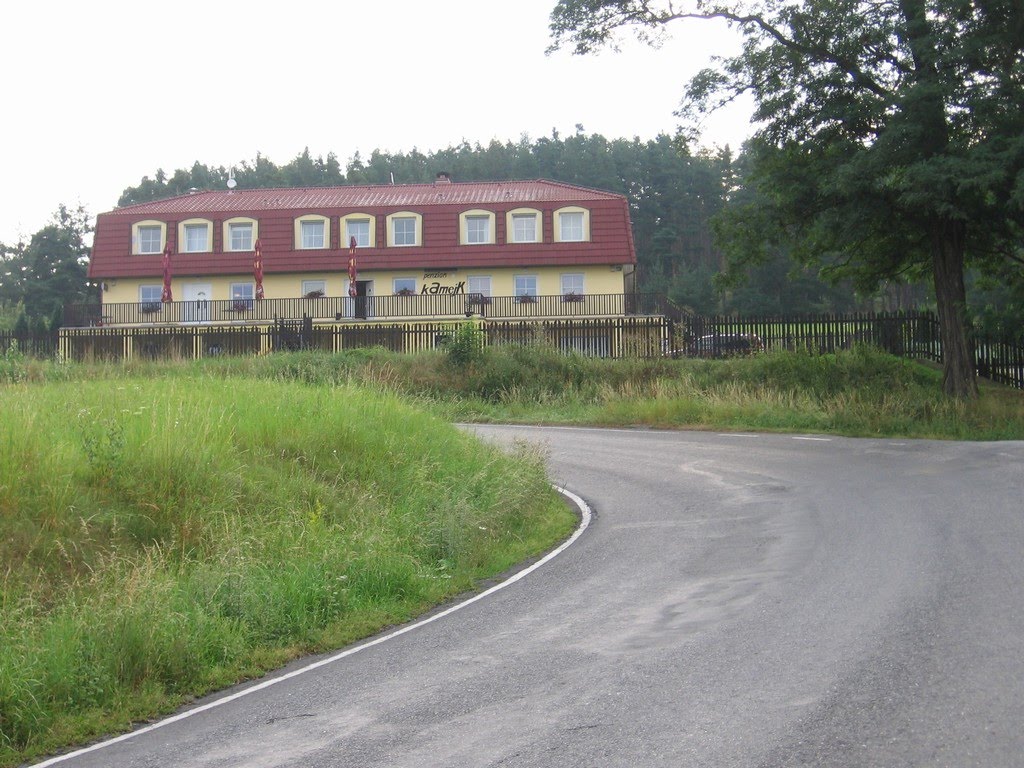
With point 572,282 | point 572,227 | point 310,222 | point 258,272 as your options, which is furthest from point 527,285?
point 258,272

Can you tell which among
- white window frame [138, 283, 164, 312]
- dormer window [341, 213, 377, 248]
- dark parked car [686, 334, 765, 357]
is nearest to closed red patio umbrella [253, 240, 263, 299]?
dormer window [341, 213, 377, 248]

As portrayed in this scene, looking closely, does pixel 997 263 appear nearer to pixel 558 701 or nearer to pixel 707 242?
pixel 558 701

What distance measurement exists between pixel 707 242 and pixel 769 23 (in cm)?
6974

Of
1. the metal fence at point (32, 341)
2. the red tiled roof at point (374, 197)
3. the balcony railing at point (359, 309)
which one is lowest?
the metal fence at point (32, 341)

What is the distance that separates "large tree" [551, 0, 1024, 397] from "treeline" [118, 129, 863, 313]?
3025 centimetres

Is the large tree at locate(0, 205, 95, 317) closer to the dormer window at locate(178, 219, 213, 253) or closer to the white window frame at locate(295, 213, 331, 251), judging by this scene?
the dormer window at locate(178, 219, 213, 253)

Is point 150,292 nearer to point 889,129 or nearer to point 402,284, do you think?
point 402,284

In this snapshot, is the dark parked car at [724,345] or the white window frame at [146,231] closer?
the dark parked car at [724,345]

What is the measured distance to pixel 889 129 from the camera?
22.5 metres

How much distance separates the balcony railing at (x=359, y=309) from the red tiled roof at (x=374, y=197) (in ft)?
20.8

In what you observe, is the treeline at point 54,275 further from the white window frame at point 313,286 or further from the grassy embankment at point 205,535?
the grassy embankment at point 205,535

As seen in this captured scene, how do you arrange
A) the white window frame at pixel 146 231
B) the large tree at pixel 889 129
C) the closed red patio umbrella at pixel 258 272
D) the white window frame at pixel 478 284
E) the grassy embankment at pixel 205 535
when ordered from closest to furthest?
1. the grassy embankment at pixel 205 535
2. the large tree at pixel 889 129
3. the closed red patio umbrella at pixel 258 272
4. the white window frame at pixel 478 284
5. the white window frame at pixel 146 231

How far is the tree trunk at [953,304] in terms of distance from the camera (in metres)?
25.1

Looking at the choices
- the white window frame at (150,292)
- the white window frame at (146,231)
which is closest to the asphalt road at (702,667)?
the white window frame at (150,292)
